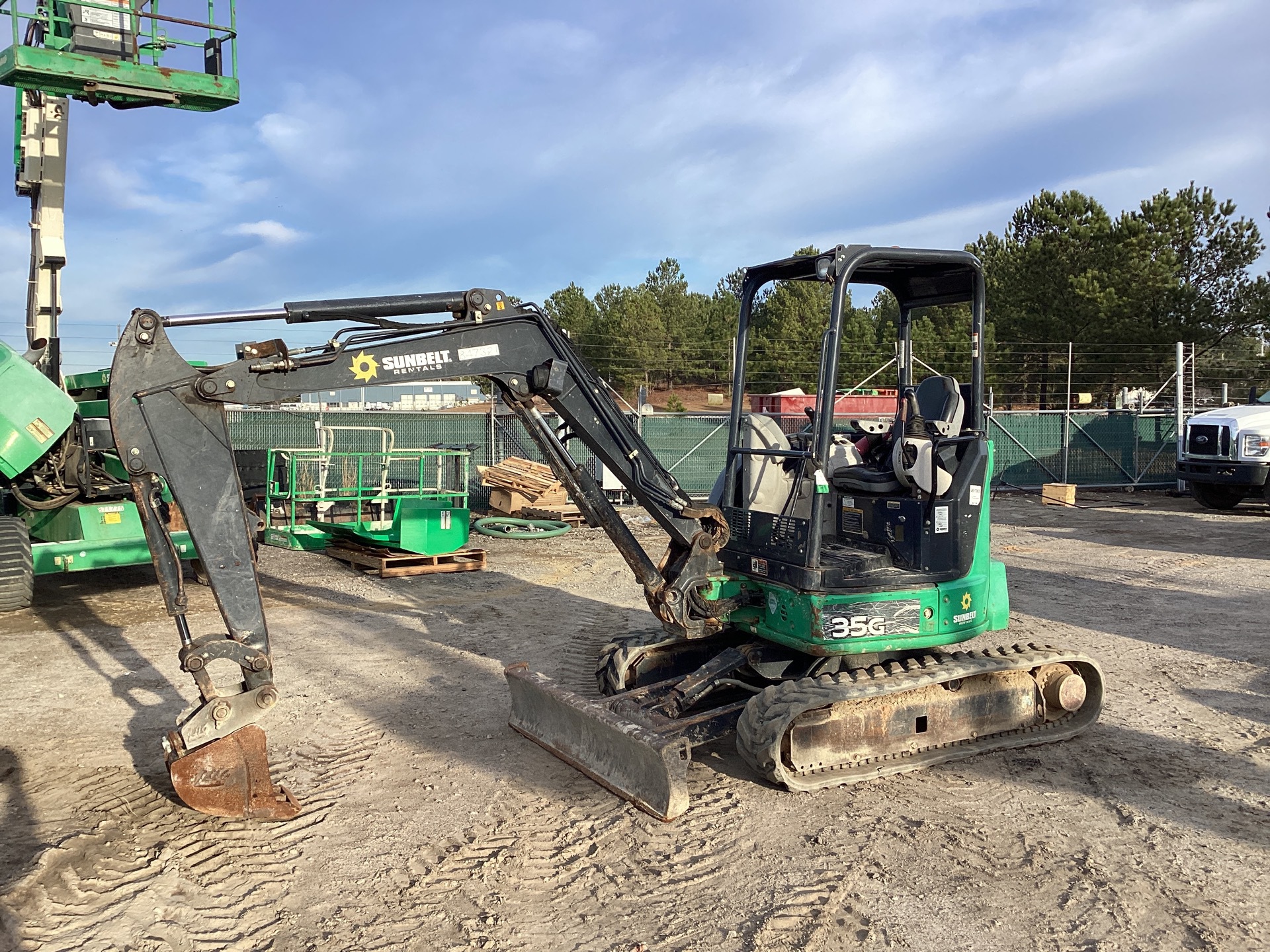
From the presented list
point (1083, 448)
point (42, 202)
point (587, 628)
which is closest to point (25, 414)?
point (42, 202)

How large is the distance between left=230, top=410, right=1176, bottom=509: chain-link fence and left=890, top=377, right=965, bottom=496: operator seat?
30.5 feet

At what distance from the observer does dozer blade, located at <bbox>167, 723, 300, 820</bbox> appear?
4867 mm

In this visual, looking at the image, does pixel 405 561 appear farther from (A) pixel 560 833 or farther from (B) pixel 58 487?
(A) pixel 560 833

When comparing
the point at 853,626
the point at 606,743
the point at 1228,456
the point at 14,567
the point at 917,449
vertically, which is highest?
the point at 917,449

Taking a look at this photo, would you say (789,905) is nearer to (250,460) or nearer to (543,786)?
(543,786)

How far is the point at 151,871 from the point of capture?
451 centimetres

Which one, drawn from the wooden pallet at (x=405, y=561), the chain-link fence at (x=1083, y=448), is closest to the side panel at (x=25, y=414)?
the wooden pallet at (x=405, y=561)

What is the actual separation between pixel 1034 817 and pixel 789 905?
1723 mm

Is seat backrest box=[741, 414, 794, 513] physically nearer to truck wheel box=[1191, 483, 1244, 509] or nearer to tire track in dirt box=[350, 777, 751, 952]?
tire track in dirt box=[350, 777, 751, 952]

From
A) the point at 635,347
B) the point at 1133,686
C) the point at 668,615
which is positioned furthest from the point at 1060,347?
the point at 668,615

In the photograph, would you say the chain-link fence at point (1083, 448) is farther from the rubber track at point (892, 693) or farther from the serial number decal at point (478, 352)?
the serial number decal at point (478, 352)

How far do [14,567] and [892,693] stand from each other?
29.0ft

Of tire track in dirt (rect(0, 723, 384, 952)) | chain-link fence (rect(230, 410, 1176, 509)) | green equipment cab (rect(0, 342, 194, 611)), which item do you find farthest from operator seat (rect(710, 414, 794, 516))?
chain-link fence (rect(230, 410, 1176, 509))

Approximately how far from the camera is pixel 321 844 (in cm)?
484
